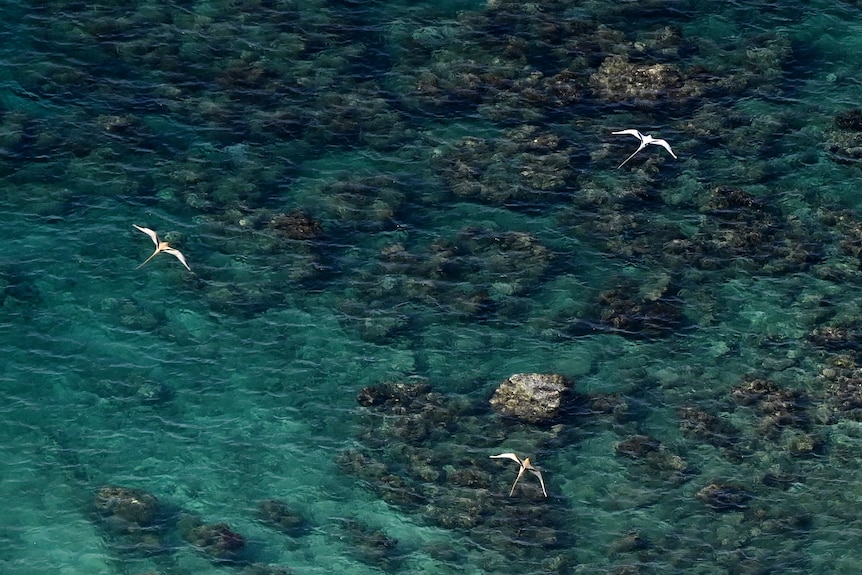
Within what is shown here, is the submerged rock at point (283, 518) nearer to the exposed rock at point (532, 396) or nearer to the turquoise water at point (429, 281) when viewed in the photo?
the turquoise water at point (429, 281)

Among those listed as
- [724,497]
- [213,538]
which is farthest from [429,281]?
[724,497]

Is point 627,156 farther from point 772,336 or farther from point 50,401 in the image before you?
point 50,401

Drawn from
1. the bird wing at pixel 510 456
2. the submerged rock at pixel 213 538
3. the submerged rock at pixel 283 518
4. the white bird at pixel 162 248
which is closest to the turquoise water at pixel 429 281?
the submerged rock at pixel 283 518

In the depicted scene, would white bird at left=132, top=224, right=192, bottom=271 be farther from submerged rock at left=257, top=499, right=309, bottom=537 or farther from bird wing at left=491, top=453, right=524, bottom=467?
bird wing at left=491, top=453, right=524, bottom=467

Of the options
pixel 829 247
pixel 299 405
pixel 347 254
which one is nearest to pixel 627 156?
pixel 829 247

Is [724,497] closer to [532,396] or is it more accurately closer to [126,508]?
[532,396]

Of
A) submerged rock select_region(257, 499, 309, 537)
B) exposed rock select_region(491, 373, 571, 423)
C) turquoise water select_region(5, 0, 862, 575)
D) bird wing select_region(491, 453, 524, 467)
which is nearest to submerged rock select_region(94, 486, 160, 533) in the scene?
turquoise water select_region(5, 0, 862, 575)
